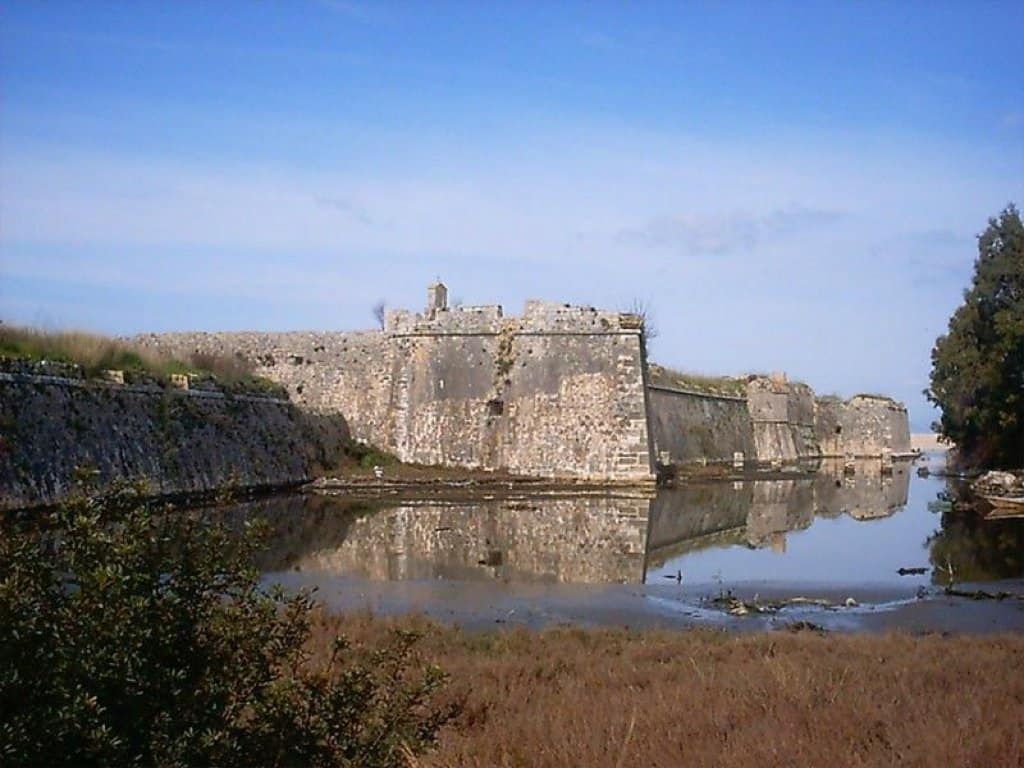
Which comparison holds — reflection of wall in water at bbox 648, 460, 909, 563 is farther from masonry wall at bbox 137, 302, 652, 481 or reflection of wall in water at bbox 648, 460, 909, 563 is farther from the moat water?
masonry wall at bbox 137, 302, 652, 481

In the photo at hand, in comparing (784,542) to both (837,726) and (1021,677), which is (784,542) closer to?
(1021,677)

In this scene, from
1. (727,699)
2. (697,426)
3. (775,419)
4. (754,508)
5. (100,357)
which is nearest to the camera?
(727,699)

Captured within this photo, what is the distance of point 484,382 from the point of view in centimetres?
3594

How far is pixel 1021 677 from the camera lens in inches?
297

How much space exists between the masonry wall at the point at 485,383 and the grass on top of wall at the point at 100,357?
2.91 m

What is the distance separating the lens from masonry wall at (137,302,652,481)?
1359 inches

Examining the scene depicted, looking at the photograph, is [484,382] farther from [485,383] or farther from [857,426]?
[857,426]

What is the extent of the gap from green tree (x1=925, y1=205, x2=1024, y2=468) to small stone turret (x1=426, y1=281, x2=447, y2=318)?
18.8 meters

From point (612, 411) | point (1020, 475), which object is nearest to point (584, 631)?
point (612, 411)

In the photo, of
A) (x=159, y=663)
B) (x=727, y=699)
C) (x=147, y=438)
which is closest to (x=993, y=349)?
(x=147, y=438)

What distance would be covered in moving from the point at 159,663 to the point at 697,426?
44.7 metres

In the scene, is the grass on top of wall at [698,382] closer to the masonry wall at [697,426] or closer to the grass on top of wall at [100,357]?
the masonry wall at [697,426]

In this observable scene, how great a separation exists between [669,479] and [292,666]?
34.5m

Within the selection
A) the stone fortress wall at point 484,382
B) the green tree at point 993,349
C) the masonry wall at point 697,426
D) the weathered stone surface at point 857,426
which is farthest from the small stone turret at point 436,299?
the weathered stone surface at point 857,426
